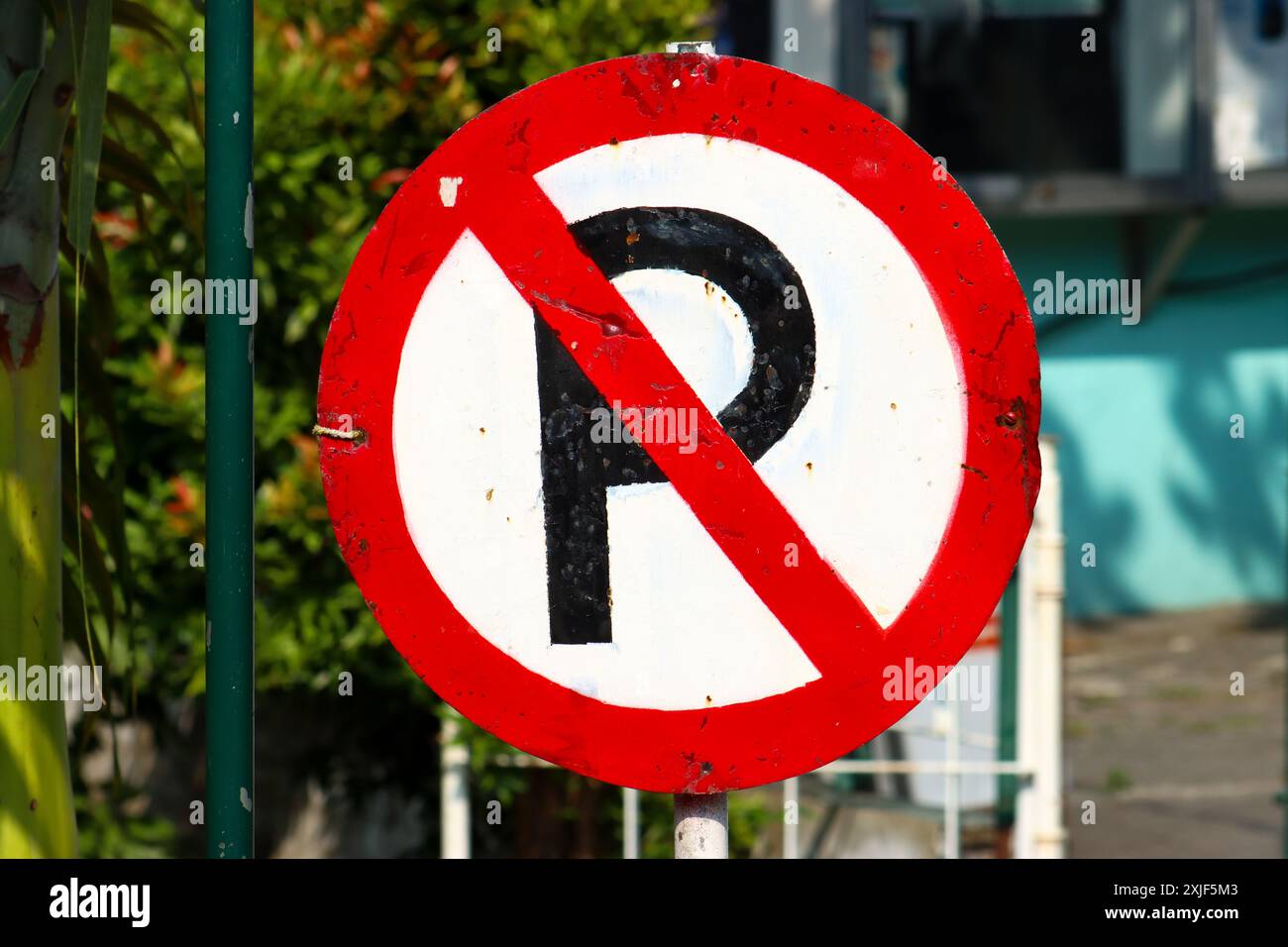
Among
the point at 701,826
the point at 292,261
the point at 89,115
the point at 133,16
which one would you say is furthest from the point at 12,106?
the point at 292,261

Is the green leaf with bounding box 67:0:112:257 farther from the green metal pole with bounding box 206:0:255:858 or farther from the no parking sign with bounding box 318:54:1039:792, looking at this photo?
the no parking sign with bounding box 318:54:1039:792

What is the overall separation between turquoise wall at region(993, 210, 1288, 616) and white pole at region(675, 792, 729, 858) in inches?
301

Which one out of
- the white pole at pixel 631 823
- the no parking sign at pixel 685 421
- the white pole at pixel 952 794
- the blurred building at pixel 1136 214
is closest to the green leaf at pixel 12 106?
the no parking sign at pixel 685 421

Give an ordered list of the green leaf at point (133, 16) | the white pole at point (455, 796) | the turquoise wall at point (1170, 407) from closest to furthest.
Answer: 1. the green leaf at point (133, 16)
2. the white pole at point (455, 796)
3. the turquoise wall at point (1170, 407)

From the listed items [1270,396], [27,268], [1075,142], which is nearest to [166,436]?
[27,268]

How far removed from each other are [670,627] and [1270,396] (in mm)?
8184

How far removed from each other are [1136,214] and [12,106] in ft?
25.7

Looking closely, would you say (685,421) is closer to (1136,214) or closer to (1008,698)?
(1008,698)

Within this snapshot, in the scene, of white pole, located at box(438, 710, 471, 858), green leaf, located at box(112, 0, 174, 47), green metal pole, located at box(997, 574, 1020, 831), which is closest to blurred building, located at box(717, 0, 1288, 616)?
green metal pole, located at box(997, 574, 1020, 831)

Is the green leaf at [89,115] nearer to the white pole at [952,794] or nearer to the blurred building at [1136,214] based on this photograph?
the white pole at [952,794]

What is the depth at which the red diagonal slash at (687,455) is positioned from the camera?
1575mm

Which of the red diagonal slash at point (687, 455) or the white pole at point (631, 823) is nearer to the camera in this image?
the red diagonal slash at point (687, 455)

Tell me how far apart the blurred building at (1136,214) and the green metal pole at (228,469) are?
7.08 m

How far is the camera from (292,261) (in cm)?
342
